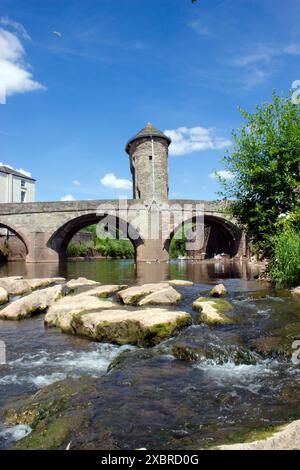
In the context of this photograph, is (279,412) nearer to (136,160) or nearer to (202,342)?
(202,342)

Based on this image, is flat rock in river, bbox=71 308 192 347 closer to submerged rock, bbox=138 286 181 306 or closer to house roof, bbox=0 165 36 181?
submerged rock, bbox=138 286 181 306

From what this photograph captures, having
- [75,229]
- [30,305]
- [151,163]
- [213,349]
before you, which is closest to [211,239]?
[151,163]

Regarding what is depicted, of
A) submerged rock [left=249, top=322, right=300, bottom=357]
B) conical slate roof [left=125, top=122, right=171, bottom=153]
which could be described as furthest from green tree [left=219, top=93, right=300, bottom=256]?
conical slate roof [left=125, top=122, right=171, bottom=153]

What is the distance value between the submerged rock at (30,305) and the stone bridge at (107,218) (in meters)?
18.4

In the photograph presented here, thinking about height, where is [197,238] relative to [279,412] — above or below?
above

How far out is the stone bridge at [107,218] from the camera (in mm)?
26797

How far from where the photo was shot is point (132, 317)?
5457 millimetres

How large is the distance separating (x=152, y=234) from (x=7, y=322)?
20.1m

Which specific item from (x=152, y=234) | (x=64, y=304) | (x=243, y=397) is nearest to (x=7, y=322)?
(x=64, y=304)

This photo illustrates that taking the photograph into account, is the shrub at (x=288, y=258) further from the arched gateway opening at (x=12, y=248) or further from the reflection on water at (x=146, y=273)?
the arched gateway opening at (x=12, y=248)

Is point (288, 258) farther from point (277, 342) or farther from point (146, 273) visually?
point (146, 273)

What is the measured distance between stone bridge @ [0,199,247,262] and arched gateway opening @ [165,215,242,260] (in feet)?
0.88

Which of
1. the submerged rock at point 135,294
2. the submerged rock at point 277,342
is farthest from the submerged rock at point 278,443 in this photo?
the submerged rock at point 135,294
